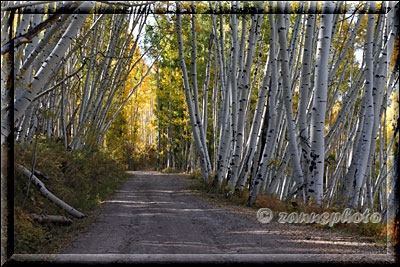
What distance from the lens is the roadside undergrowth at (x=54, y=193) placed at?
5.06 meters

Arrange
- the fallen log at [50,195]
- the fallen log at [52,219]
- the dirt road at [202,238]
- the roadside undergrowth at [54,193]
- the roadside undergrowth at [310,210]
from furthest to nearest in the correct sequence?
1. the fallen log at [50,195]
2. the fallen log at [52,219]
3. the roadside undergrowth at [310,210]
4. the roadside undergrowth at [54,193]
5. the dirt road at [202,238]

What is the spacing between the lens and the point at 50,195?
6.86 m

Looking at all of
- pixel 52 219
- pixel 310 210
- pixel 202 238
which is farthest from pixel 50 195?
A: pixel 310 210

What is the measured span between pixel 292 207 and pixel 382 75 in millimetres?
2939

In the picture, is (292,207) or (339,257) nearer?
(339,257)

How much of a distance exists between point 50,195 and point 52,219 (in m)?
0.55

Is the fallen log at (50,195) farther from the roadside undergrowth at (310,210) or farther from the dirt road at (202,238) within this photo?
the roadside undergrowth at (310,210)

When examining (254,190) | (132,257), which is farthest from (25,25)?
(254,190)

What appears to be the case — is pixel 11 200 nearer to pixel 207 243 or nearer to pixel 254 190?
pixel 207 243

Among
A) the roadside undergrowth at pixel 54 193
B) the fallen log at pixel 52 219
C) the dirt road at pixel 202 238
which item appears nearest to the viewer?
the dirt road at pixel 202 238

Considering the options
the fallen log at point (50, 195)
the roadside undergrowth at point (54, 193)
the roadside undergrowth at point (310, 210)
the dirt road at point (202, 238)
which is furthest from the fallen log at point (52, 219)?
the roadside undergrowth at point (310, 210)

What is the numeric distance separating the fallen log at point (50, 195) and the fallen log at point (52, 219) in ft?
1.27

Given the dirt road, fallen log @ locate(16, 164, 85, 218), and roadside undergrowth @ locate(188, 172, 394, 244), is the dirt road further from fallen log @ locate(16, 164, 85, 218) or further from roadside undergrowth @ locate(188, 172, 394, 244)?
fallen log @ locate(16, 164, 85, 218)

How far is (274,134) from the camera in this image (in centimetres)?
978
